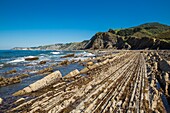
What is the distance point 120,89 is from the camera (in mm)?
12961

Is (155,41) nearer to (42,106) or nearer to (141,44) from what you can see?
(141,44)

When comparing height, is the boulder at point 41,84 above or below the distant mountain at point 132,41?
below

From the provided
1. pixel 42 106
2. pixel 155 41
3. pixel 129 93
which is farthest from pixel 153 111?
pixel 155 41

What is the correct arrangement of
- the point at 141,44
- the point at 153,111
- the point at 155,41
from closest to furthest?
the point at 153,111 → the point at 155,41 → the point at 141,44

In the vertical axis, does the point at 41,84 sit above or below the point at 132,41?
below

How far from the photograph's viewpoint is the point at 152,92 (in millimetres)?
11969

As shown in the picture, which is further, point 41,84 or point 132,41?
point 132,41

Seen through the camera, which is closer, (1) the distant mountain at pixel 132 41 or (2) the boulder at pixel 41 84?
(2) the boulder at pixel 41 84

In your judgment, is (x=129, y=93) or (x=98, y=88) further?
(x=98, y=88)

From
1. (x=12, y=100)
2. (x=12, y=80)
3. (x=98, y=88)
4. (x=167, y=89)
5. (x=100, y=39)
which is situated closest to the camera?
(x=12, y=100)

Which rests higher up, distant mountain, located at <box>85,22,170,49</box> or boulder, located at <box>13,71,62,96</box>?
distant mountain, located at <box>85,22,170,49</box>

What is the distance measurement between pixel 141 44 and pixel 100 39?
170 feet

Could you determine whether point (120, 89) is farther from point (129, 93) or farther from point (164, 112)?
point (164, 112)

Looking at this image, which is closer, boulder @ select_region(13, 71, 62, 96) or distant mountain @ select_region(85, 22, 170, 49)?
boulder @ select_region(13, 71, 62, 96)
